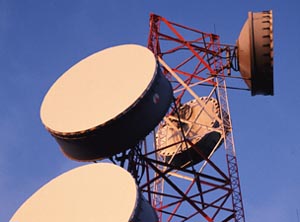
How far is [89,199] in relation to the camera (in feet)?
63.2

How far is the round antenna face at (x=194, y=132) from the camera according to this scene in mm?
28609

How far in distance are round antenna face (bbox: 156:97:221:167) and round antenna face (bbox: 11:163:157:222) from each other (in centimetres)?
832

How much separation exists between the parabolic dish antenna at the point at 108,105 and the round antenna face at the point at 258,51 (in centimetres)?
530

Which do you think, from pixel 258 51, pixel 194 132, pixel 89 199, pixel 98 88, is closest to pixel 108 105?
pixel 98 88

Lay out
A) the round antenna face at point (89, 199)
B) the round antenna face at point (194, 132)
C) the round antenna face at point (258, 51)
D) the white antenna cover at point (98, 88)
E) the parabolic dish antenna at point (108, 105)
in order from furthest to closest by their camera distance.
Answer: the round antenna face at point (194, 132), the round antenna face at point (258, 51), the white antenna cover at point (98, 88), the parabolic dish antenna at point (108, 105), the round antenna face at point (89, 199)

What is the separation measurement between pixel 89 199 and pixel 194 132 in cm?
1065

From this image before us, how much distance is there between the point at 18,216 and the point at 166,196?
7512 millimetres

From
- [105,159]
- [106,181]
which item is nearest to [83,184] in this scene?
[106,181]

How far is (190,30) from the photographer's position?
30125mm

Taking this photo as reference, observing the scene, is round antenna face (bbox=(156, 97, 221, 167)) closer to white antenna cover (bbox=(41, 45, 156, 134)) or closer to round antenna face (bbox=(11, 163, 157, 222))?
white antenna cover (bbox=(41, 45, 156, 134))

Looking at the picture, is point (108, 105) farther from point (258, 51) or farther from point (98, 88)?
point (258, 51)

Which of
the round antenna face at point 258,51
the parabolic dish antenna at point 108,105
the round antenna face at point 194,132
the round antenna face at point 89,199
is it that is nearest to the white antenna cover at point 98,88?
the parabolic dish antenna at point 108,105

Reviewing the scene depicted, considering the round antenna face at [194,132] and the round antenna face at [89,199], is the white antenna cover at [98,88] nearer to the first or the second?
the round antenna face at [89,199]

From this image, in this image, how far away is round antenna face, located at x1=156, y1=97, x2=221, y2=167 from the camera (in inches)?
1126
